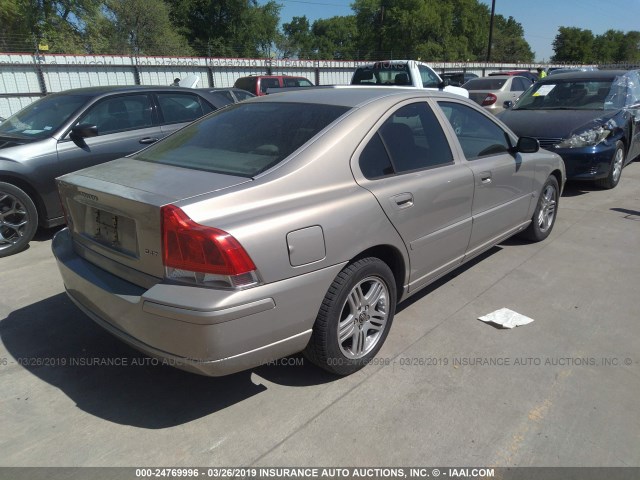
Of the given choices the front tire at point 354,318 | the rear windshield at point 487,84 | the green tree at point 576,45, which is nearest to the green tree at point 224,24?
the rear windshield at point 487,84

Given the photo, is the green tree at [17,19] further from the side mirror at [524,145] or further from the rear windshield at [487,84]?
the side mirror at [524,145]

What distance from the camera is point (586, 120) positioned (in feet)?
22.5

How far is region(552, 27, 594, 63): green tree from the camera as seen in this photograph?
85.4 meters

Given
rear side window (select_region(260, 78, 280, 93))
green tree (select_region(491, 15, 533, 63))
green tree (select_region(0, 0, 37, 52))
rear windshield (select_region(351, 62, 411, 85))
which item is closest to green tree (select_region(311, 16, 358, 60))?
green tree (select_region(491, 15, 533, 63))

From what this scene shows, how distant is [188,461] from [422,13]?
69288 mm

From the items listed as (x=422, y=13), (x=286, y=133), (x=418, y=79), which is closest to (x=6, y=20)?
(x=418, y=79)

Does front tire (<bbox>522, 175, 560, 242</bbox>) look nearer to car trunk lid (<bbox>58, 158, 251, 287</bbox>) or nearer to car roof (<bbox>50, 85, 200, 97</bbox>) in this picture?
car trunk lid (<bbox>58, 158, 251, 287</bbox>)

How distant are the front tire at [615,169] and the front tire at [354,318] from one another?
564cm

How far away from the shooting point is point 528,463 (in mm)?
2275

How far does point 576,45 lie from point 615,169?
309 feet

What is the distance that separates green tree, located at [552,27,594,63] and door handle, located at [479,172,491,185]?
9570 centimetres

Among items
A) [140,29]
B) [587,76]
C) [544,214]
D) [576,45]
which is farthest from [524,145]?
[576,45]

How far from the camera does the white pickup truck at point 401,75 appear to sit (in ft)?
37.8

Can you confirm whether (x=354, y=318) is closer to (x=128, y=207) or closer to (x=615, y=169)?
(x=128, y=207)
